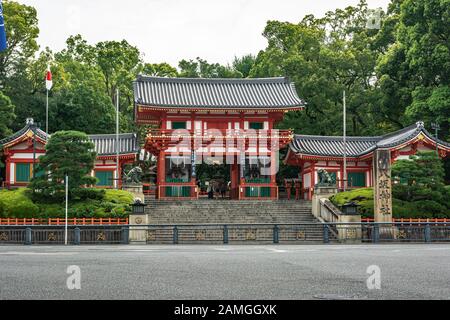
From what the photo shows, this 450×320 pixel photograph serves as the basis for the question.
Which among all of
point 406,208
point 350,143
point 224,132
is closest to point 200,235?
point 406,208

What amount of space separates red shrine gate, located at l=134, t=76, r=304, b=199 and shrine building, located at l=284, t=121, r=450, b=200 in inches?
76.9

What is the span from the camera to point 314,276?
37.2ft

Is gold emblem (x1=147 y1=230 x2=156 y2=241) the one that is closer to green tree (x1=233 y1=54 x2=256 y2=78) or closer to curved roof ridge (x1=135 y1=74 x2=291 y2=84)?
curved roof ridge (x1=135 y1=74 x2=291 y2=84)

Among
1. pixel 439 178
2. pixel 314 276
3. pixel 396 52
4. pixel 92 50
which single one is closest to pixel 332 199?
pixel 439 178

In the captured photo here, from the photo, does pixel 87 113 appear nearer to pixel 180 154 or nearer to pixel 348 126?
pixel 180 154

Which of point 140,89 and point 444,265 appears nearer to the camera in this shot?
point 444,265

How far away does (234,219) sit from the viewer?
35.6 meters

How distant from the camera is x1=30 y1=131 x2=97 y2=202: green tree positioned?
1337 inches

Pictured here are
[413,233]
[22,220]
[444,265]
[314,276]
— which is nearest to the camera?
[314,276]

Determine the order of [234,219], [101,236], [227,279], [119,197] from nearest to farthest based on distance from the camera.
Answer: [227,279], [101,236], [119,197], [234,219]

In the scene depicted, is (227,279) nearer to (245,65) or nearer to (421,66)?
(421,66)

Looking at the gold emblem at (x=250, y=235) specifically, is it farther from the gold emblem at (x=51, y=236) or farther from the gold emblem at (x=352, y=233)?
the gold emblem at (x=51, y=236)

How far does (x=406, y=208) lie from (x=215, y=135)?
627 inches

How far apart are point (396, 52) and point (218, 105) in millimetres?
14079
